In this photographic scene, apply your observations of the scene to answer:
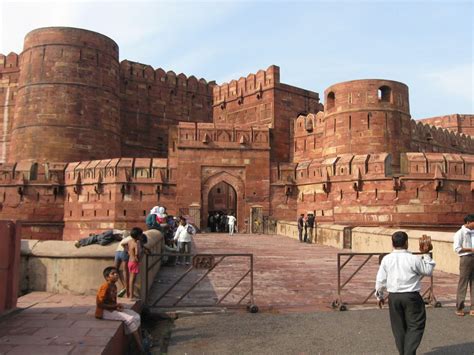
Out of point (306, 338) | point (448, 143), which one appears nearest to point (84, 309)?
point (306, 338)

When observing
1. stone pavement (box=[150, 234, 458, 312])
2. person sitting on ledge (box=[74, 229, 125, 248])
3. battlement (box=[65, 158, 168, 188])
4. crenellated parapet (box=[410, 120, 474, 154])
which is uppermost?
crenellated parapet (box=[410, 120, 474, 154])

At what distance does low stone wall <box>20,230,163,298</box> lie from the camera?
5.49 meters

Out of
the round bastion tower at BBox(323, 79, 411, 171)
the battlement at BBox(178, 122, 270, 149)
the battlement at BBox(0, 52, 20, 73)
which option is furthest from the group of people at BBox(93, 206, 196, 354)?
the battlement at BBox(0, 52, 20, 73)

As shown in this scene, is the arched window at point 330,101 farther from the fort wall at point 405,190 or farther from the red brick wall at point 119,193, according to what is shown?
the red brick wall at point 119,193

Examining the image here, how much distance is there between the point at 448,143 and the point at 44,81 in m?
23.2

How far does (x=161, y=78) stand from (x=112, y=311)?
85.5 ft

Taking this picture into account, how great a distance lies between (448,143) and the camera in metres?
29.4

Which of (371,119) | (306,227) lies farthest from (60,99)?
(371,119)

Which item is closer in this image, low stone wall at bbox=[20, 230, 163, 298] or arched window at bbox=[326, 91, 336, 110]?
low stone wall at bbox=[20, 230, 163, 298]

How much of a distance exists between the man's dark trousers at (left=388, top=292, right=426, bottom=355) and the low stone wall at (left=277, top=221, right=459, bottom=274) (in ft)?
17.8

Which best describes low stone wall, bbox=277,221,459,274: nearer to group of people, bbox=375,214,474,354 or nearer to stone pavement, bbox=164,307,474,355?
stone pavement, bbox=164,307,474,355

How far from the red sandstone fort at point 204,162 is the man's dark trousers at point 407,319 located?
1513 centimetres

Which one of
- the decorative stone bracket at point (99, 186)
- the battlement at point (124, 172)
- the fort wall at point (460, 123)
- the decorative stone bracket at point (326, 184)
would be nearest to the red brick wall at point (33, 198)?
the battlement at point (124, 172)

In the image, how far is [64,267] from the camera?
5.57 m
